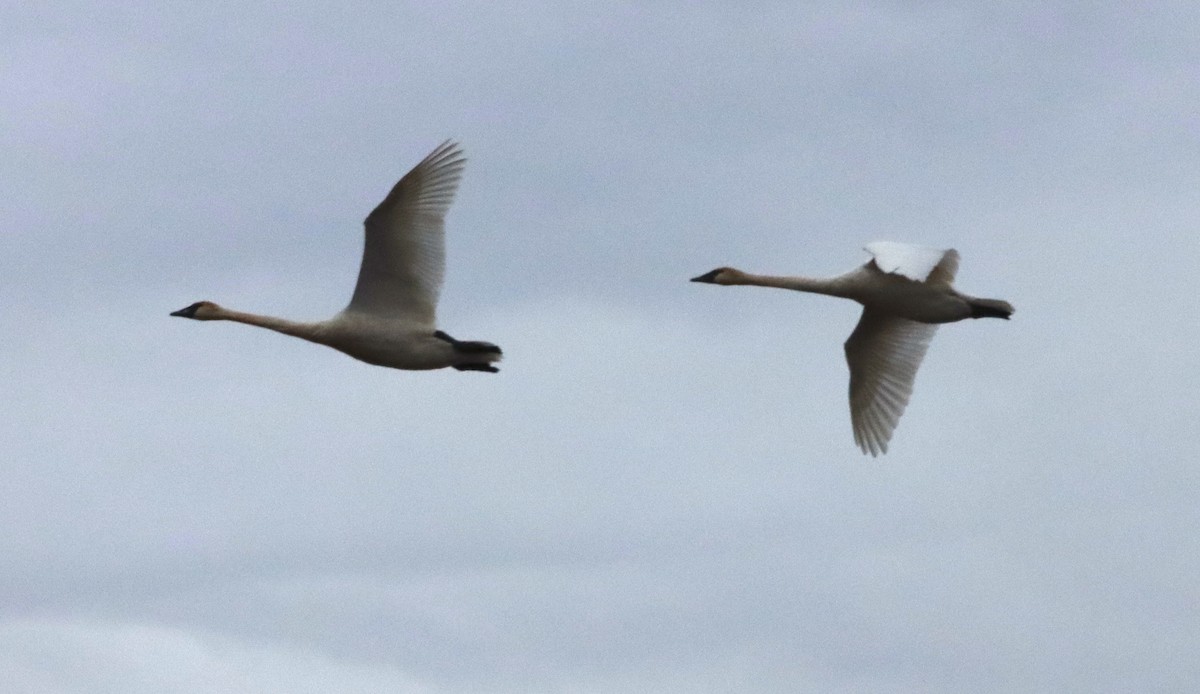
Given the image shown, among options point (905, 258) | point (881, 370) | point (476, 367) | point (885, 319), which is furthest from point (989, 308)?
point (476, 367)

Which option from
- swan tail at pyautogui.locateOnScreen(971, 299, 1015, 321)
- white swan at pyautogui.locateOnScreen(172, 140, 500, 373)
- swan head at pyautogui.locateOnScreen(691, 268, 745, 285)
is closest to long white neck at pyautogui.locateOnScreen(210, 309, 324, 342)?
white swan at pyautogui.locateOnScreen(172, 140, 500, 373)

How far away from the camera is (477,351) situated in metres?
37.5

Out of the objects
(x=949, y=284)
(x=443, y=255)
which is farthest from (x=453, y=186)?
(x=949, y=284)

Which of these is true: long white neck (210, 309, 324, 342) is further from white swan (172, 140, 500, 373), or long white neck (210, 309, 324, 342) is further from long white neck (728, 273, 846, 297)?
long white neck (728, 273, 846, 297)

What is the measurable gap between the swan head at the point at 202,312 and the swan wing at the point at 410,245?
3679 millimetres

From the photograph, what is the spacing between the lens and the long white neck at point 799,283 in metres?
40.4

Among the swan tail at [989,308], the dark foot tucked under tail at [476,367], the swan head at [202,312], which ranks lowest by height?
the dark foot tucked under tail at [476,367]

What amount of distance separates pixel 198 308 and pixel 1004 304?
40.2 feet

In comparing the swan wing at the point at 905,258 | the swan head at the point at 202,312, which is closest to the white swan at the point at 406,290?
the swan head at the point at 202,312

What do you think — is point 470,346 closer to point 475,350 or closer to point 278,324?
point 475,350

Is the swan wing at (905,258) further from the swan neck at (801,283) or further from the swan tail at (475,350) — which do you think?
the swan tail at (475,350)

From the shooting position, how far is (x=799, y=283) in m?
41.0

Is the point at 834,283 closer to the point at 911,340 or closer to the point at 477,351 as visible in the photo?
the point at 911,340

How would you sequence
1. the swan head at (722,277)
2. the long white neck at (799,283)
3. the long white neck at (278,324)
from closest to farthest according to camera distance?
the long white neck at (278,324)
the long white neck at (799,283)
the swan head at (722,277)
